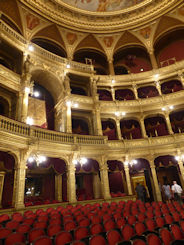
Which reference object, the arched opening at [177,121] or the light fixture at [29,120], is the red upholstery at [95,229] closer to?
the light fixture at [29,120]

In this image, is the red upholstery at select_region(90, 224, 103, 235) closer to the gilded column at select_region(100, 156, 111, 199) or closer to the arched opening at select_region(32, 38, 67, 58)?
the gilded column at select_region(100, 156, 111, 199)

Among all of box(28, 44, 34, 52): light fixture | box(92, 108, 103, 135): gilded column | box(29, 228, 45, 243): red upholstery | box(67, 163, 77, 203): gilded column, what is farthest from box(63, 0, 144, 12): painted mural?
box(29, 228, 45, 243): red upholstery

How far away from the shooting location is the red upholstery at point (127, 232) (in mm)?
3873

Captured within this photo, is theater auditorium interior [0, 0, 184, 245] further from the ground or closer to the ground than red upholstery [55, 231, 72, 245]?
further from the ground

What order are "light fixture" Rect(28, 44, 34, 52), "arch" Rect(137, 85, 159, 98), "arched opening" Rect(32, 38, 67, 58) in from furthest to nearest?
"arch" Rect(137, 85, 159, 98) → "arched opening" Rect(32, 38, 67, 58) → "light fixture" Rect(28, 44, 34, 52)

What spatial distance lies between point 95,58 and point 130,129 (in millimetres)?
9153

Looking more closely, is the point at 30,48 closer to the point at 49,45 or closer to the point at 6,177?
the point at 49,45

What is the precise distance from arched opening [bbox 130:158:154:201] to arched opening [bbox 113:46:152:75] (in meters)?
10.3

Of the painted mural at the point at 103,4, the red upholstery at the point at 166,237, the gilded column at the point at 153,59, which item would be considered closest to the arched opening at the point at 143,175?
the gilded column at the point at 153,59

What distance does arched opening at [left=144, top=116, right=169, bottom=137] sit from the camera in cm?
1584

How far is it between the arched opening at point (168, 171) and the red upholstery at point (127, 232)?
10.8 meters

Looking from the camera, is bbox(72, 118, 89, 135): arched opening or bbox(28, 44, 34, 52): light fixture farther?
bbox(72, 118, 89, 135): arched opening

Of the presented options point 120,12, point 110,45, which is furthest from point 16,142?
point 120,12

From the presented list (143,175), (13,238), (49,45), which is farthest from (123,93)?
(13,238)
